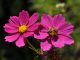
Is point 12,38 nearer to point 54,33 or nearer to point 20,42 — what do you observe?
point 20,42

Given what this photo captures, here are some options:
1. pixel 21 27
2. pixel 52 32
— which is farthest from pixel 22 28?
pixel 52 32

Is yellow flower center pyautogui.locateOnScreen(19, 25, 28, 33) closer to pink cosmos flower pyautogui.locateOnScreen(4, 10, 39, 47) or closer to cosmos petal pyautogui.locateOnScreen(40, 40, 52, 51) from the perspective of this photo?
pink cosmos flower pyautogui.locateOnScreen(4, 10, 39, 47)

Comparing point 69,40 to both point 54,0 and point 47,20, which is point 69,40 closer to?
point 47,20

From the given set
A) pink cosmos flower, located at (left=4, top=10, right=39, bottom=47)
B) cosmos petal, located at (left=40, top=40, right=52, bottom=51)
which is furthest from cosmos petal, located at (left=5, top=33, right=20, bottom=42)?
Answer: cosmos petal, located at (left=40, top=40, right=52, bottom=51)

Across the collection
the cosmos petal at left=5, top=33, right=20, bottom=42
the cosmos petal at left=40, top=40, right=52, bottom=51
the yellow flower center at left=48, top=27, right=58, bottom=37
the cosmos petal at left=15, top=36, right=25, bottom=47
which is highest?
the cosmos petal at left=5, top=33, right=20, bottom=42

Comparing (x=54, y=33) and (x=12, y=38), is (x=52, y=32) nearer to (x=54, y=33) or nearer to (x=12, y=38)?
(x=54, y=33)

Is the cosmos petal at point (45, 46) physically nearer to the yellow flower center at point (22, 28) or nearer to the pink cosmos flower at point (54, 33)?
the pink cosmos flower at point (54, 33)
